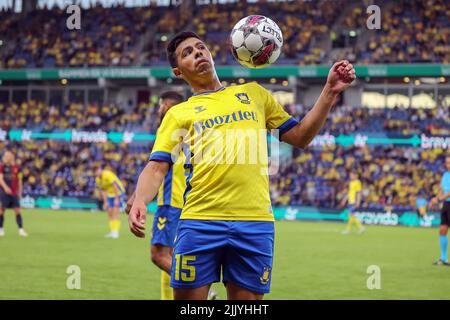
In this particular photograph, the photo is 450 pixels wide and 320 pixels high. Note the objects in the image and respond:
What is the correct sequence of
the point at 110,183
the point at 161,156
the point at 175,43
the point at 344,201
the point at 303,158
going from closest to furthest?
1. the point at 161,156
2. the point at 175,43
3. the point at 110,183
4. the point at 344,201
5. the point at 303,158

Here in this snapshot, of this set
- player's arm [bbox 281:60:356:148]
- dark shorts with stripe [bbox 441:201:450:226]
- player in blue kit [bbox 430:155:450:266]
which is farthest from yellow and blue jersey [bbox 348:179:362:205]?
player's arm [bbox 281:60:356:148]

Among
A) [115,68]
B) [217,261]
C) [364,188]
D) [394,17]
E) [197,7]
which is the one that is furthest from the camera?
[197,7]

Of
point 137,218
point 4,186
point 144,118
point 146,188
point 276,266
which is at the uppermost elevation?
point 144,118

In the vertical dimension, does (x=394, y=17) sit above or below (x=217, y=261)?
above

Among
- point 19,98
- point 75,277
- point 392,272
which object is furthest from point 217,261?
point 19,98

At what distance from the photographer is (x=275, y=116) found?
16.6 feet

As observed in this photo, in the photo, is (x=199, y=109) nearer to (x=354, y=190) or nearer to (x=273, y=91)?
(x=354, y=190)

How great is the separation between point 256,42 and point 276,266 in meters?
10.0

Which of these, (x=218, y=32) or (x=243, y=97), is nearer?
(x=243, y=97)

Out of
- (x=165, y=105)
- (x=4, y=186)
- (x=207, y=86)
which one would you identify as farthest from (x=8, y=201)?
(x=207, y=86)

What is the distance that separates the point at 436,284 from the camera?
40.5 ft

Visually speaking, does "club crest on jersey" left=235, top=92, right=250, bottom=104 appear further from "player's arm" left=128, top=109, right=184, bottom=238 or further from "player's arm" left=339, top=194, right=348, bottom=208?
"player's arm" left=339, top=194, right=348, bottom=208

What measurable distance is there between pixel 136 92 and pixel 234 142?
1725 inches

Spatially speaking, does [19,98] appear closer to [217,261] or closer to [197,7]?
[197,7]
